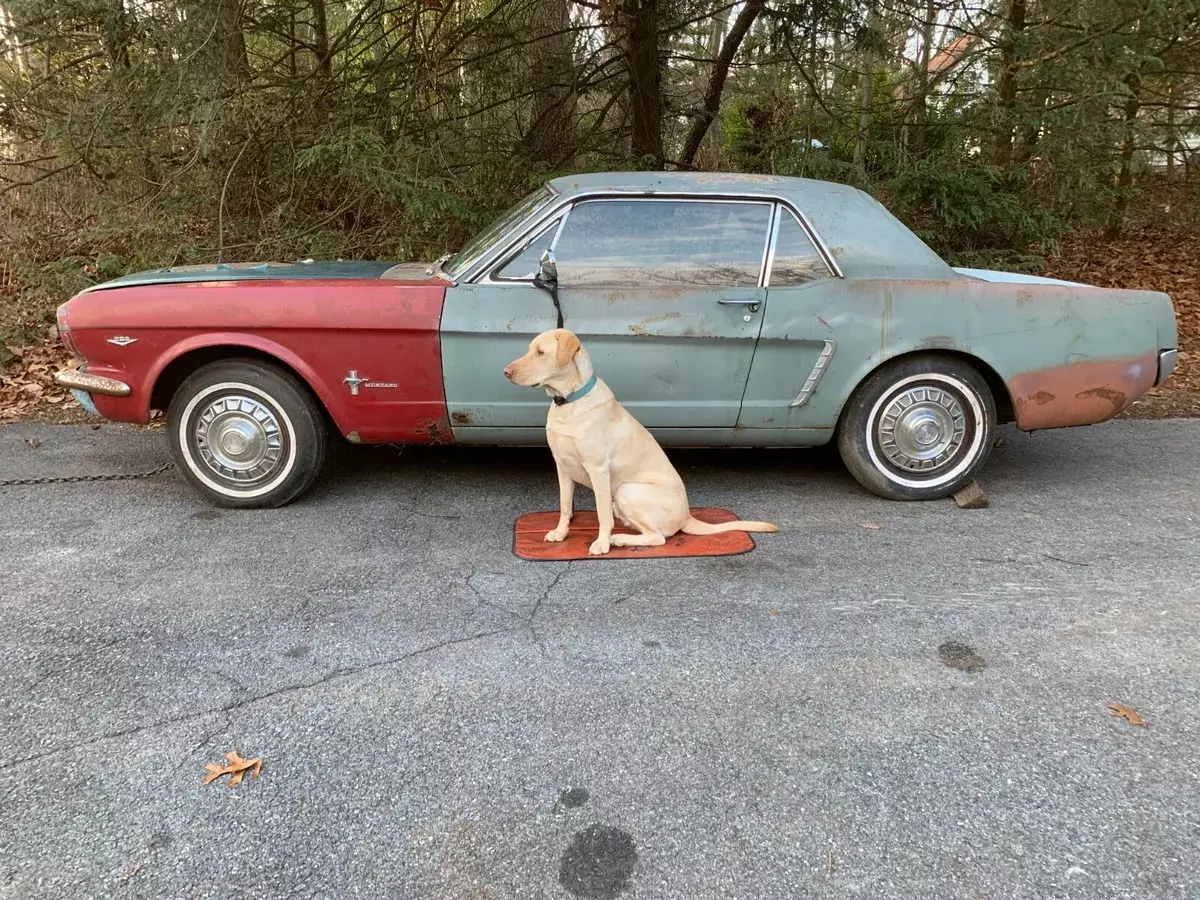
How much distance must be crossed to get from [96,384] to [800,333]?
3553 mm

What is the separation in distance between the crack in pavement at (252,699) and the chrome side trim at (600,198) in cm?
187

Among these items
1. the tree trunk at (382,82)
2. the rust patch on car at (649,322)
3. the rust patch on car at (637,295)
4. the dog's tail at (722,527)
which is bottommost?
the dog's tail at (722,527)

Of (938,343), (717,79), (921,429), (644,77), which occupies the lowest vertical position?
(921,429)

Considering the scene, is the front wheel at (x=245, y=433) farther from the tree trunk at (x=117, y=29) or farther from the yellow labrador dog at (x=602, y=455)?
the tree trunk at (x=117, y=29)

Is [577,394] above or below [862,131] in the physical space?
below

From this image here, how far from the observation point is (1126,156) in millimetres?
8336

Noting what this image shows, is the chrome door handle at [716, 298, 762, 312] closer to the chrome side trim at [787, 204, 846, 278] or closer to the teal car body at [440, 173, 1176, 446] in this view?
the teal car body at [440, 173, 1176, 446]

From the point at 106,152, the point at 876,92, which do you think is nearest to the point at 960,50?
the point at 876,92

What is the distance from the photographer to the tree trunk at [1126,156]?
7.48 metres

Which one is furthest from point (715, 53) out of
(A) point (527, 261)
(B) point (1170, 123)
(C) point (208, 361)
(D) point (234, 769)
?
(D) point (234, 769)

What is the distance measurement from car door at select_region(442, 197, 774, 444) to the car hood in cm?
49

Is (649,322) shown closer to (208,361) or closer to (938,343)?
(938,343)

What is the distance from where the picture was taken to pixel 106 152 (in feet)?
23.9

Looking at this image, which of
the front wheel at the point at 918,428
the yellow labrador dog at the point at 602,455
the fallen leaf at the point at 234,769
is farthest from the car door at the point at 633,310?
the fallen leaf at the point at 234,769
